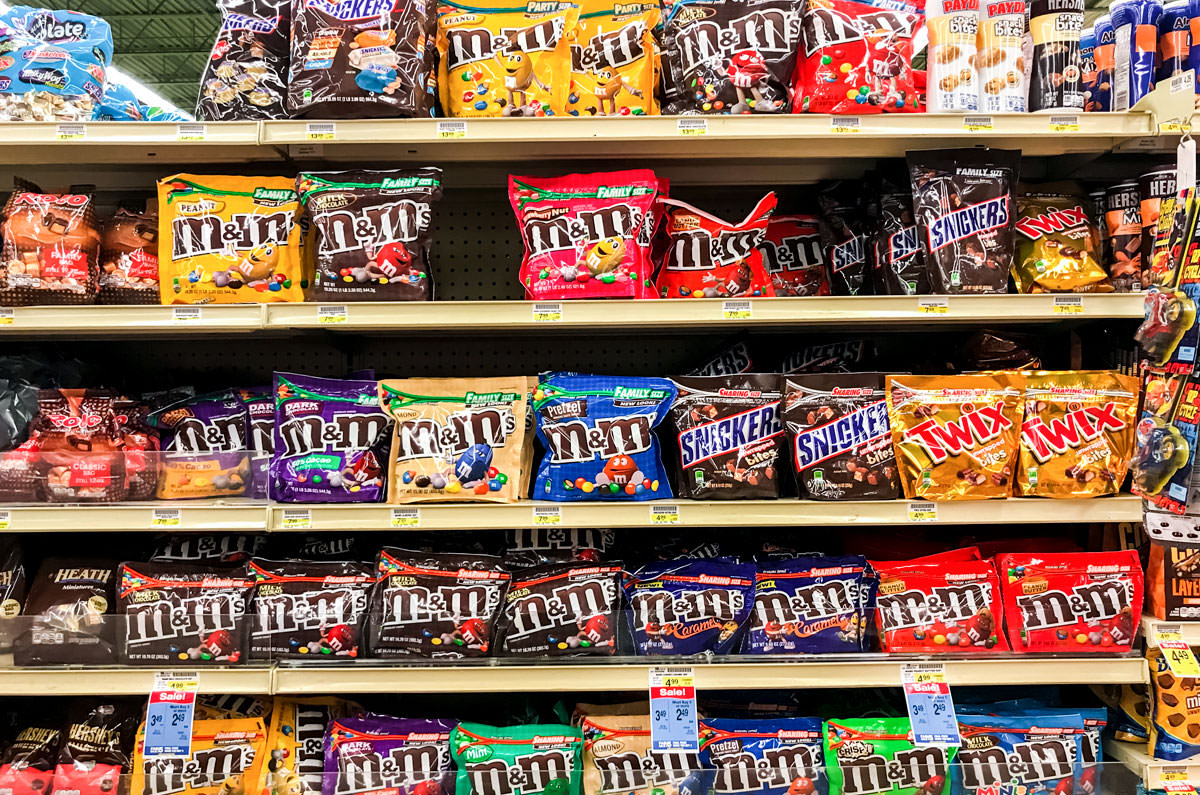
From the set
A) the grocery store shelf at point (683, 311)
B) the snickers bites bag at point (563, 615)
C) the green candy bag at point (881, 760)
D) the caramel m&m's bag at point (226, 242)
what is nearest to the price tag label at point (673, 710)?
the snickers bites bag at point (563, 615)

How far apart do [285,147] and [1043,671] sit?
2345 millimetres

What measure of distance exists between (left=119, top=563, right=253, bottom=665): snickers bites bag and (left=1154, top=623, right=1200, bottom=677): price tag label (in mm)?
2284

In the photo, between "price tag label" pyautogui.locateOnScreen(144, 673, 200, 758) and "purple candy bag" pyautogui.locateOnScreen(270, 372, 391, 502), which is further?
"purple candy bag" pyautogui.locateOnScreen(270, 372, 391, 502)

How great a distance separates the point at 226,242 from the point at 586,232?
93cm

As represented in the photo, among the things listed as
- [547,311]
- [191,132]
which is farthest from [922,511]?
[191,132]

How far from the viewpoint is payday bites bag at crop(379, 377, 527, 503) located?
1908 millimetres

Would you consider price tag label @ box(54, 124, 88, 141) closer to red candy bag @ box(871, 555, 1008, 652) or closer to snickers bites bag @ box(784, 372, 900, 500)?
snickers bites bag @ box(784, 372, 900, 500)

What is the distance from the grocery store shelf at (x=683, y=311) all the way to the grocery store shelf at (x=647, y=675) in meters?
0.86

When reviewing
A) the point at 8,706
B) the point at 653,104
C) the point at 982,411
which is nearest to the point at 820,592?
the point at 982,411

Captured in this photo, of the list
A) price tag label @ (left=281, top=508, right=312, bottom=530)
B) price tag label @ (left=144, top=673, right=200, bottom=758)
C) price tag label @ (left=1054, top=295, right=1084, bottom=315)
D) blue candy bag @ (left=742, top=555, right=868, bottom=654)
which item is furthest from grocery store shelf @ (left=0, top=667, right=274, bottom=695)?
price tag label @ (left=1054, top=295, right=1084, bottom=315)

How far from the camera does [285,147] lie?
196 cm

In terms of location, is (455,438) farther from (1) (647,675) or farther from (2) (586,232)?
(1) (647,675)

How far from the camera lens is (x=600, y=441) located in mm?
1905

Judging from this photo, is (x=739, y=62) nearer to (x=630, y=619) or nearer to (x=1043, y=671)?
(x=630, y=619)
